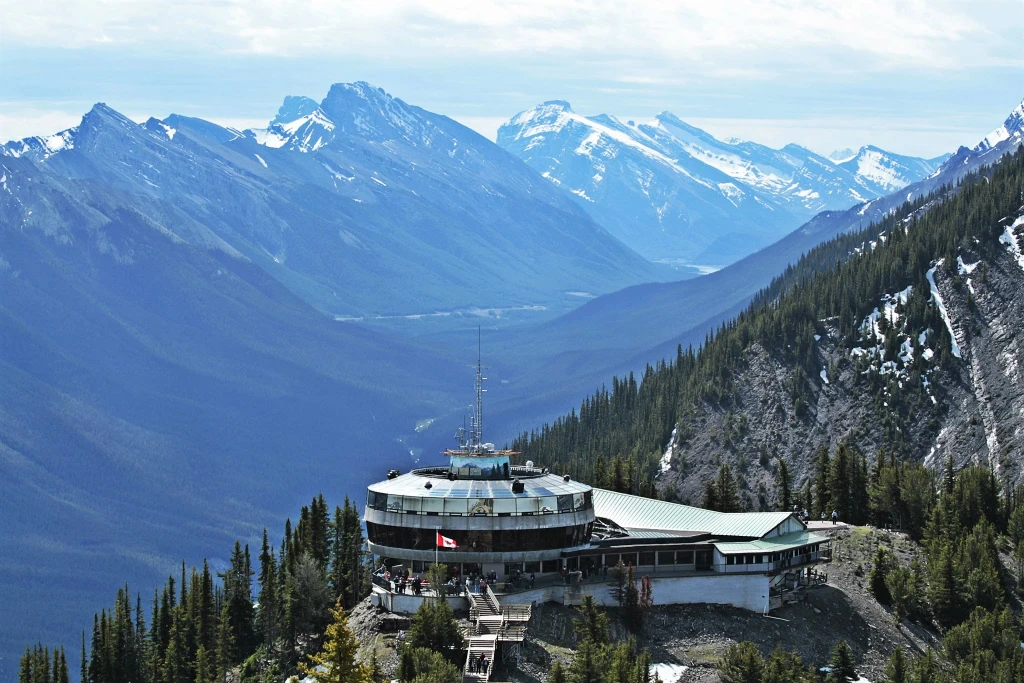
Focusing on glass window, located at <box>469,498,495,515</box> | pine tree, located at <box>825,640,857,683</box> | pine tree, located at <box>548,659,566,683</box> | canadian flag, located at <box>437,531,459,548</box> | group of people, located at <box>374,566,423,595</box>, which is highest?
glass window, located at <box>469,498,495,515</box>

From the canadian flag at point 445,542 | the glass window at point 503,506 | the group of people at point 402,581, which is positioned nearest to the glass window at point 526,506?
the glass window at point 503,506

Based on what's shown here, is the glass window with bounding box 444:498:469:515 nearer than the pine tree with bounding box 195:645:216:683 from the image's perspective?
Yes

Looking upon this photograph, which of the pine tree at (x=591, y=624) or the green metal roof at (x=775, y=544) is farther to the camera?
the green metal roof at (x=775, y=544)

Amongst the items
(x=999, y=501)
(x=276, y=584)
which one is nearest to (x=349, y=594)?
(x=276, y=584)

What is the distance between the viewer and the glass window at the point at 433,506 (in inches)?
5315

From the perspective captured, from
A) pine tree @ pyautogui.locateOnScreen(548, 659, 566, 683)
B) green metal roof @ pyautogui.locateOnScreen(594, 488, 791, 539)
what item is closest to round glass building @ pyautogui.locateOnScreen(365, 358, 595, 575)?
green metal roof @ pyautogui.locateOnScreen(594, 488, 791, 539)

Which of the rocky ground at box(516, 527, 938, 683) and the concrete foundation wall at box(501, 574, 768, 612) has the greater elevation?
the concrete foundation wall at box(501, 574, 768, 612)

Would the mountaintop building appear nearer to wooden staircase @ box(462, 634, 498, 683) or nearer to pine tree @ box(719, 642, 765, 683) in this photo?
wooden staircase @ box(462, 634, 498, 683)

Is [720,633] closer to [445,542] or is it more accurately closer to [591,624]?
[591,624]

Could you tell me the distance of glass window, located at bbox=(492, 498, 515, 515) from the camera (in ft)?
441

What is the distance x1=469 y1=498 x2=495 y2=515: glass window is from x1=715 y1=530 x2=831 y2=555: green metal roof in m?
19.3

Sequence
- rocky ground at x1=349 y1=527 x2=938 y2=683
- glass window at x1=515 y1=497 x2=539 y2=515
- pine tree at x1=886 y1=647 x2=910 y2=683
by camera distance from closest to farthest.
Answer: rocky ground at x1=349 y1=527 x2=938 y2=683 < pine tree at x1=886 y1=647 x2=910 y2=683 < glass window at x1=515 y1=497 x2=539 y2=515

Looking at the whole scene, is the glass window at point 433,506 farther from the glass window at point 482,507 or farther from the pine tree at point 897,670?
the pine tree at point 897,670

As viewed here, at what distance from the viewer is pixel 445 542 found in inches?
5285
